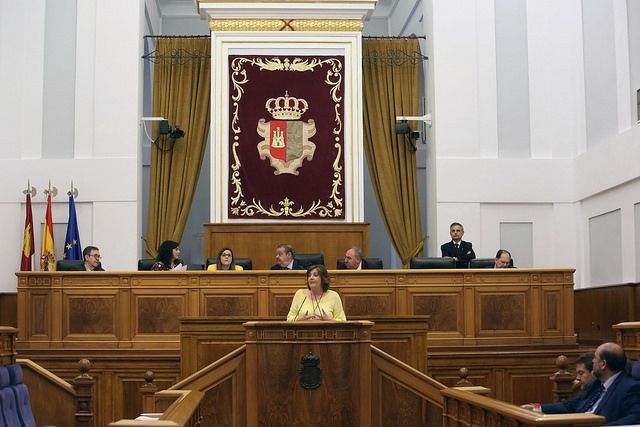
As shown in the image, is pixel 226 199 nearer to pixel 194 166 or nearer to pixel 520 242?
pixel 194 166

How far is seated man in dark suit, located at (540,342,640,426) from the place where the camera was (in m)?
5.97

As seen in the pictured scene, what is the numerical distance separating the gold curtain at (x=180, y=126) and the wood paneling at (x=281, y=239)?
1.54 meters

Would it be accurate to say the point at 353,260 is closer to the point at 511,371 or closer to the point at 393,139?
the point at 511,371

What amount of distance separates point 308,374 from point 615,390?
8.28ft

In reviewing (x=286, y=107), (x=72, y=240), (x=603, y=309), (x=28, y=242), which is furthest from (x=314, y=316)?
(x=28, y=242)

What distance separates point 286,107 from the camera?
1425cm

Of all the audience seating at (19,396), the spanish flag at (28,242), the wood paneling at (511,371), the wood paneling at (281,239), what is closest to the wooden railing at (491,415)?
the audience seating at (19,396)

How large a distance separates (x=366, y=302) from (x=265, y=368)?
288cm

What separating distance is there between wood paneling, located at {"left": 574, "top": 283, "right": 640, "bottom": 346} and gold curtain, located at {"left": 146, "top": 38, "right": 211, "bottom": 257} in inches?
223

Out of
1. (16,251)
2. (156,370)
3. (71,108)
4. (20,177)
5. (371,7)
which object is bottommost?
(156,370)

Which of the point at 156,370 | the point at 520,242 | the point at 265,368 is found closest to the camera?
the point at 265,368

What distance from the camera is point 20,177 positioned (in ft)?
46.9

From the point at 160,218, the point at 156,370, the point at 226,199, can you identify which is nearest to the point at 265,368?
the point at 156,370

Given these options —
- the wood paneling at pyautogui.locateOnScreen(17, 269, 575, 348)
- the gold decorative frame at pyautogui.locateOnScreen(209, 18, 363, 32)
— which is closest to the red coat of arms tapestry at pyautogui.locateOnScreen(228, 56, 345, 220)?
the gold decorative frame at pyautogui.locateOnScreen(209, 18, 363, 32)
